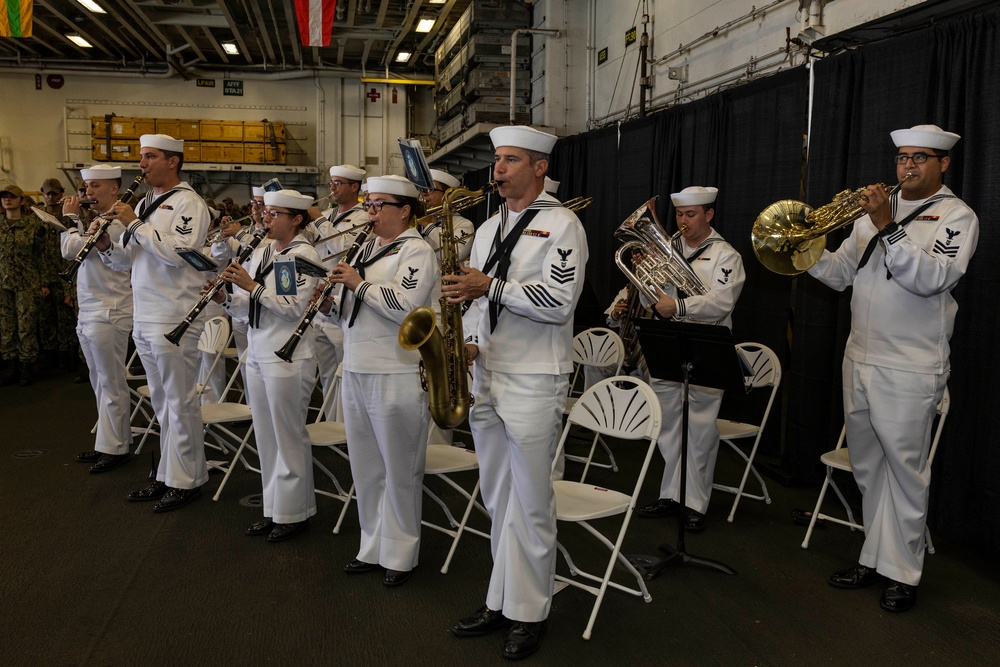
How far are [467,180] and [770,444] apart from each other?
9.65 m

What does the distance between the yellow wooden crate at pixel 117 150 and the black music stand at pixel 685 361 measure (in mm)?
13360

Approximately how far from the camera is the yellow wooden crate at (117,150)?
1435cm

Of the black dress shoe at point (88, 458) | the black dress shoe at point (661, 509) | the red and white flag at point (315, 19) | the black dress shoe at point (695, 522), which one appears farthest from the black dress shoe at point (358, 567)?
the red and white flag at point (315, 19)

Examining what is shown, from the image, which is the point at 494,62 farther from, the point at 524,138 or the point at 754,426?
the point at 524,138

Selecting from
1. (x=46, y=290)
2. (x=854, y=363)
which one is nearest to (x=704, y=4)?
(x=854, y=363)

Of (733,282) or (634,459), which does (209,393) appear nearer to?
(634,459)

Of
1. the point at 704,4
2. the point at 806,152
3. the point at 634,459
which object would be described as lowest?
the point at 634,459

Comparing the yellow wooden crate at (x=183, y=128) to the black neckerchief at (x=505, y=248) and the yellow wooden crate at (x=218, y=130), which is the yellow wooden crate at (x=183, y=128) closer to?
the yellow wooden crate at (x=218, y=130)

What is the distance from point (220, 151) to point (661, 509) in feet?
41.5

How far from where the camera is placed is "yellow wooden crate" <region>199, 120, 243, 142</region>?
48.1ft

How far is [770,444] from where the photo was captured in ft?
19.6

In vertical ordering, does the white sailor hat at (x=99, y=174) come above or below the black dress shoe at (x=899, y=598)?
above

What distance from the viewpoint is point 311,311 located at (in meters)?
3.90

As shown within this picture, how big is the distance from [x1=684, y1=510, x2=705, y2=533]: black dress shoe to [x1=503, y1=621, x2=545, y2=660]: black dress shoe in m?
1.64
